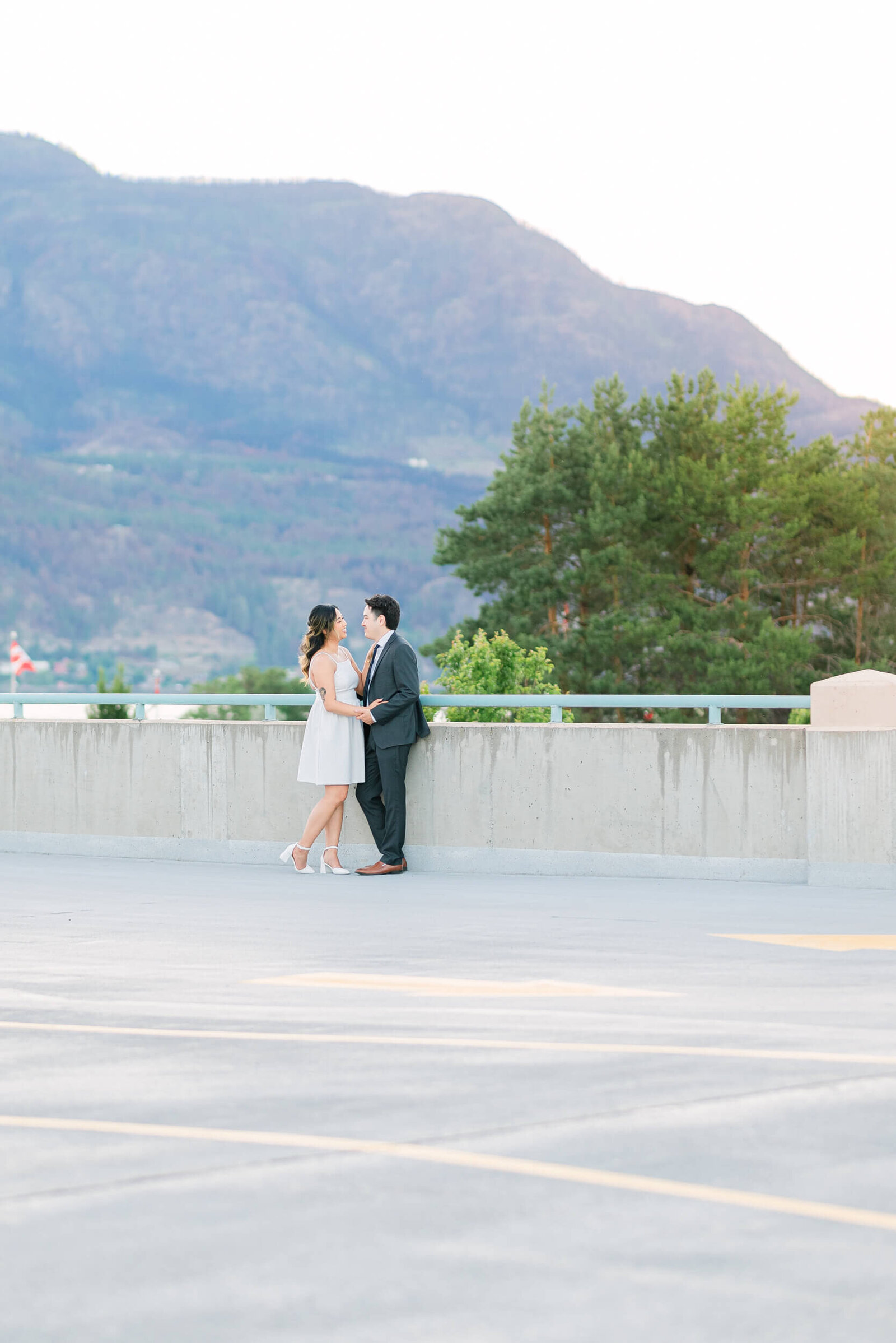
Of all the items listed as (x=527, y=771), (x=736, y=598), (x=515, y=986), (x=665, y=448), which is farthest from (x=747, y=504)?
(x=515, y=986)

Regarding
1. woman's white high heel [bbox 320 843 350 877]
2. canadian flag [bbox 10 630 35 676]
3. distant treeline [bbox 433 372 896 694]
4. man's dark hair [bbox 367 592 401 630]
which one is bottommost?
woman's white high heel [bbox 320 843 350 877]

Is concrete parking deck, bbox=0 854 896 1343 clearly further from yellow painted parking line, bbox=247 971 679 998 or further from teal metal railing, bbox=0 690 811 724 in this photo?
teal metal railing, bbox=0 690 811 724

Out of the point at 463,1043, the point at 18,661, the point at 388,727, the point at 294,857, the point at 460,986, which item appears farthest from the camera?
the point at 18,661

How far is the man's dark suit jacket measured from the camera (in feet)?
38.5

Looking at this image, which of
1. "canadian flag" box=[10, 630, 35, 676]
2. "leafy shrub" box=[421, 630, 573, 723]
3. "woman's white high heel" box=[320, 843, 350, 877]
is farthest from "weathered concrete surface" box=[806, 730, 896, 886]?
"canadian flag" box=[10, 630, 35, 676]

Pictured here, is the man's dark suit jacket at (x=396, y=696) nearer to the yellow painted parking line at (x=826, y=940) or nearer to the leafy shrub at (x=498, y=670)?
the yellow painted parking line at (x=826, y=940)

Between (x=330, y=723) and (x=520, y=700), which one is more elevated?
(x=520, y=700)

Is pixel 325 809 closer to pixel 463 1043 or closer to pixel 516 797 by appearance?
pixel 516 797

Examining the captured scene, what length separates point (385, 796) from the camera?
1182cm

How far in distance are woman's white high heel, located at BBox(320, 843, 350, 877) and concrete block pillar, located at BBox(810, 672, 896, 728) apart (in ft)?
11.0

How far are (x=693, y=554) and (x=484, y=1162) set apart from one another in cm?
7197

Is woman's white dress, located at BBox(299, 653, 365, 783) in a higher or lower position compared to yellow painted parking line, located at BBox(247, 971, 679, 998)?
higher

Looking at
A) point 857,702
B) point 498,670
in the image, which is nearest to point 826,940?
point 857,702

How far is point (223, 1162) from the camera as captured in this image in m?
4.51
